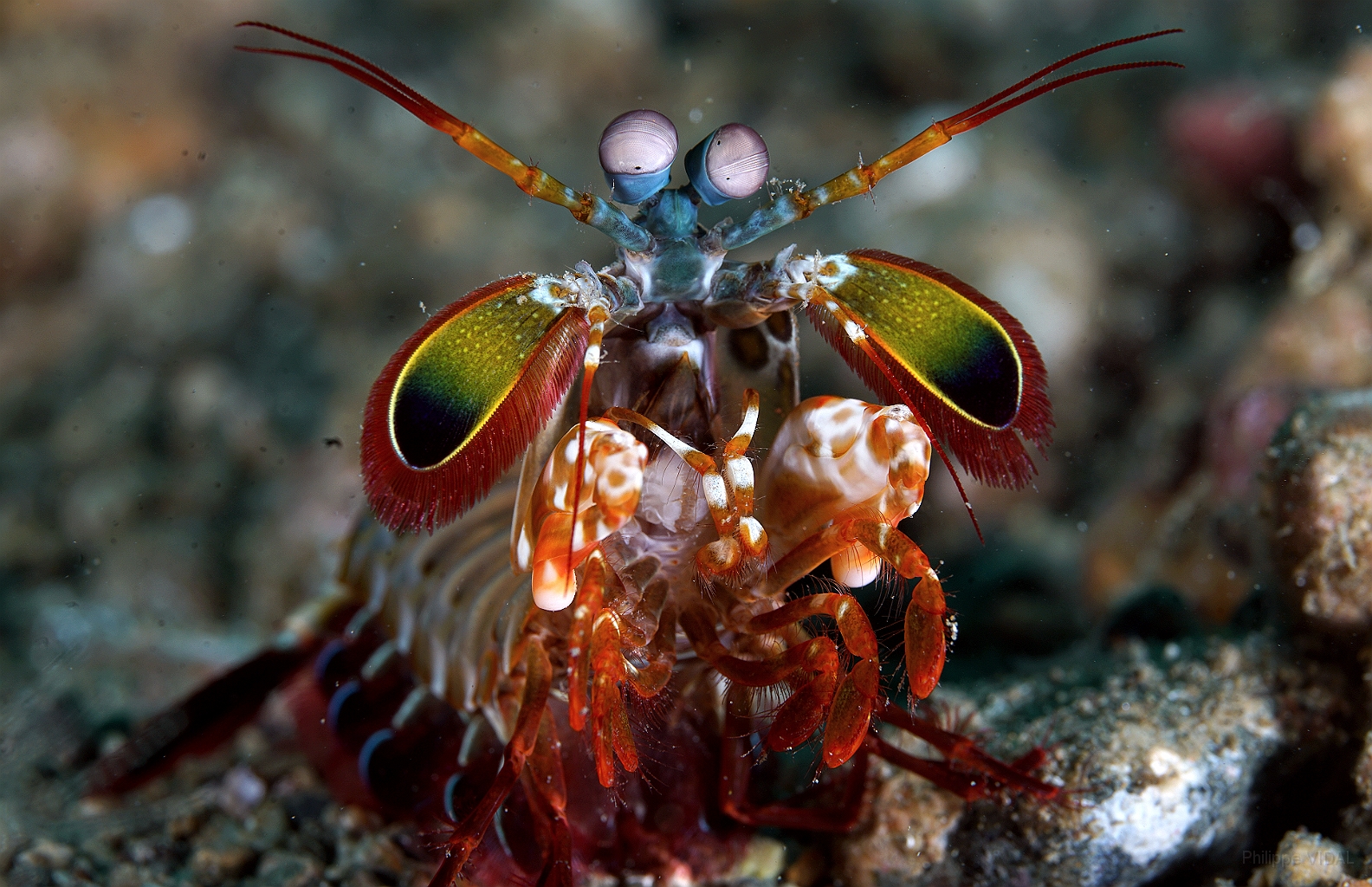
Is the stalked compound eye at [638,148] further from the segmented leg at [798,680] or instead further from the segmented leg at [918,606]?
the segmented leg at [798,680]

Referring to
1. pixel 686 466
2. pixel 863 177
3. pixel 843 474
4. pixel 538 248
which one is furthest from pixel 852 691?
pixel 538 248

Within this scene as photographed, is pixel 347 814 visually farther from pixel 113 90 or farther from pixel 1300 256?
pixel 113 90

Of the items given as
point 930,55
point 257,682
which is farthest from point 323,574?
point 930,55

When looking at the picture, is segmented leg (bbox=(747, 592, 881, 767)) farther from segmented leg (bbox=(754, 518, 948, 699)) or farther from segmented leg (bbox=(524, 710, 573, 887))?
segmented leg (bbox=(524, 710, 573, 887))

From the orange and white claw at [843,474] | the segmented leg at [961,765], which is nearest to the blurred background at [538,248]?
the segmented leg at [961,765]

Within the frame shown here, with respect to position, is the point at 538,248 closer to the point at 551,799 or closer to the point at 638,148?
the point at 638,148

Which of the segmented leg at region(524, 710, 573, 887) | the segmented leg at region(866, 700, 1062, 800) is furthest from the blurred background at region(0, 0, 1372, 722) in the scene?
the segmented leg at region(524, 710, 573, 887)
